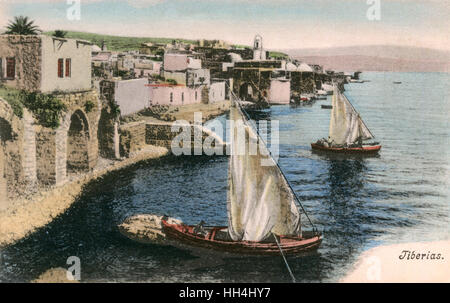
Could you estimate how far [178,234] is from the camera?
63.5ft

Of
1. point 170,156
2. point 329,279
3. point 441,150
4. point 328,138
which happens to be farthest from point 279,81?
point 329,279

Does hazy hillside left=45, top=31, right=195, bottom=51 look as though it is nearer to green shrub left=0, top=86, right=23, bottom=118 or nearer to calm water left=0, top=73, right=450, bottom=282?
green shrub left=0, top=86, right=23, bottom=118

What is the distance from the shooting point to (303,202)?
23.1 meters

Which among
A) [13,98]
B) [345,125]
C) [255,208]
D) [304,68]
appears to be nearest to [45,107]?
[13,98]

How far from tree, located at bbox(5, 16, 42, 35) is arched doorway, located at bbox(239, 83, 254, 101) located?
14.1m

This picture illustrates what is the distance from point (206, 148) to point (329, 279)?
13.3 meters

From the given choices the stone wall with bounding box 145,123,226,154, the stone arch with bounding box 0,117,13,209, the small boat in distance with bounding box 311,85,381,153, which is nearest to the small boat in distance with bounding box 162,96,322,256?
the stone arch with bounding box 0,117,13,209

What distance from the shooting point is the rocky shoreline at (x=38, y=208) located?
19797mm

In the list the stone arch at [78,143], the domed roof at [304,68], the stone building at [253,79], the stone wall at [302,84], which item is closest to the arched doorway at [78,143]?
the stone arch at [78,143]

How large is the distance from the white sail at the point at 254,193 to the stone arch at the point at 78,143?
11.1 m

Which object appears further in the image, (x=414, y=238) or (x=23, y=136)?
(x=23, y=136)

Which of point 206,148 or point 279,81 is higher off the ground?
point 279,81

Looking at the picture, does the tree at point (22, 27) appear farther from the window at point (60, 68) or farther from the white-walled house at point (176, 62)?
the white-walled house at point (176, 62)

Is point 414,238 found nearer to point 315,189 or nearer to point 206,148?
point 315,189
